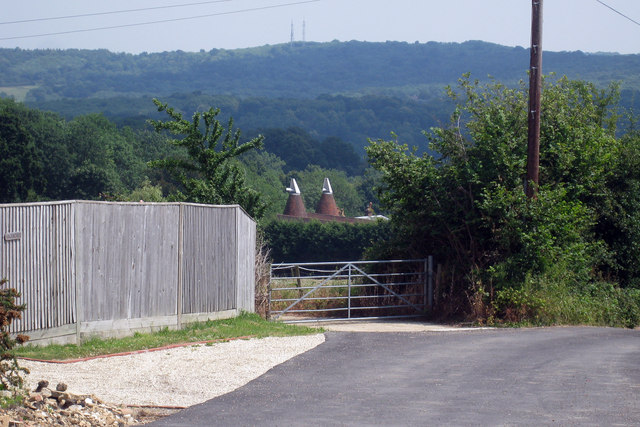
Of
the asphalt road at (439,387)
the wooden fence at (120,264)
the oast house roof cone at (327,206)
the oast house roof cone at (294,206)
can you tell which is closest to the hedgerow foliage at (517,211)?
the asphalt road at (439,387)

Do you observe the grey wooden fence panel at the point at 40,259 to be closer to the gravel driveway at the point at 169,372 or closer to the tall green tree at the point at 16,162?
the gravel driveway at the point at 169,372

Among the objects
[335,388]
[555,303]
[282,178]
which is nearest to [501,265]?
[555,303]

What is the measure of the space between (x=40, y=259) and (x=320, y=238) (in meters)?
52.4

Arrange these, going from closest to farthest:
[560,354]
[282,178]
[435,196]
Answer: [560,354]
[435,196]
[282,178]

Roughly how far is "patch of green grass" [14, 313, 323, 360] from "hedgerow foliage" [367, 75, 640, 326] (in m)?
5.25

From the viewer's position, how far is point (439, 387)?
30.9ft

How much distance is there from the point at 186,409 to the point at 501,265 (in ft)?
36.5

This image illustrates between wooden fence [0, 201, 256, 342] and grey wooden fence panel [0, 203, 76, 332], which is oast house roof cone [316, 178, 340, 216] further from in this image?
grey wooden fence panel [0, 203, 76, 332]

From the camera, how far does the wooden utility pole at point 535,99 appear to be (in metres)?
17.7

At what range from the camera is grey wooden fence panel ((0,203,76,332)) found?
10250mm

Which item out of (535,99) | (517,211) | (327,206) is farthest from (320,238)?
(535,99)

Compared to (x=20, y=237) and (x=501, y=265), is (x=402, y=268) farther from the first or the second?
(x=20, y=237)

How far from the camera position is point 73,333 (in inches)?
446

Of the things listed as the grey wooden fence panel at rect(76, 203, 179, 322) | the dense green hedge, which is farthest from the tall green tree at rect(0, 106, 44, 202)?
the grey wooden fence panel at rect(76, 203, 179, 322)
